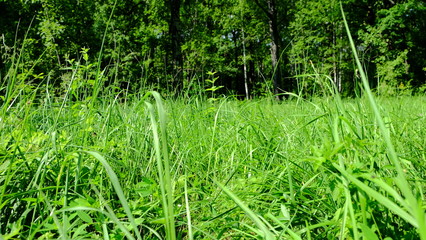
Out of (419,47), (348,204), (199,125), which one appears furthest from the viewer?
(419,47)

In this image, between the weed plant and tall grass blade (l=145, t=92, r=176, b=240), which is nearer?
tall grass blade (l=145, t=92, r=176, b=240)

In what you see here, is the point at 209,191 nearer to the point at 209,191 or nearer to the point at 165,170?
the point at 209,191

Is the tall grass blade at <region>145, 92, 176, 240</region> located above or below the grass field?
above

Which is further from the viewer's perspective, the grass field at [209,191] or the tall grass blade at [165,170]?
the grass field at [209,191]

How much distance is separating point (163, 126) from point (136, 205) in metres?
0.57

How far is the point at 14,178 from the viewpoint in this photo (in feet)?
2.86

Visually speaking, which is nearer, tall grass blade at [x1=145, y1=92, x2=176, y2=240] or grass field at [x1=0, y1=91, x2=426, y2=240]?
tall grass blade at [x1=145, y1=92, x2=176, y2=240]

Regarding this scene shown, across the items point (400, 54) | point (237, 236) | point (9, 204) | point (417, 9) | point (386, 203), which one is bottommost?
point (237, 236)

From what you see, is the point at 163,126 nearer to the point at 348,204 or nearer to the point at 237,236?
the point at 348,204

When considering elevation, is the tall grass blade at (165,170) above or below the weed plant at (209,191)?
above

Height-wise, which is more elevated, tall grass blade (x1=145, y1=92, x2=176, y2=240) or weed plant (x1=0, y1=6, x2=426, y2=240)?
tall grass blade (x1=145, y1=92, x2=176, y2=240)

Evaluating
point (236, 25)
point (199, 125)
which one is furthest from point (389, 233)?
point (236, 25)

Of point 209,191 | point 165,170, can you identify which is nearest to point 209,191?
point 209,191

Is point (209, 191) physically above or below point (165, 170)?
below
